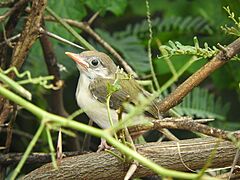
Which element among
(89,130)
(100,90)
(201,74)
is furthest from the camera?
(100,90)

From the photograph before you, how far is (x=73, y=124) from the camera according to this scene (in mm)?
1151

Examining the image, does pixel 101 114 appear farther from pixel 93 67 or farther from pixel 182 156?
pixel 182 156

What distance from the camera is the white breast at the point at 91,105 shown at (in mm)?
2439

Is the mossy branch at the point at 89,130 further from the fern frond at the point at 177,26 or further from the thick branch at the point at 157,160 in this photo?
the fern frond at the point at 177,26

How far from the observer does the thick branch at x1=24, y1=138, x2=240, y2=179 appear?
75.0 inches

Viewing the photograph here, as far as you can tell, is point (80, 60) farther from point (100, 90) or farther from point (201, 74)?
point (201, 74)

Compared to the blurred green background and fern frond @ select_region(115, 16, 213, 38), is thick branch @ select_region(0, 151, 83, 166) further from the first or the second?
fern frond @ select_region(115, 16, 213, 38)

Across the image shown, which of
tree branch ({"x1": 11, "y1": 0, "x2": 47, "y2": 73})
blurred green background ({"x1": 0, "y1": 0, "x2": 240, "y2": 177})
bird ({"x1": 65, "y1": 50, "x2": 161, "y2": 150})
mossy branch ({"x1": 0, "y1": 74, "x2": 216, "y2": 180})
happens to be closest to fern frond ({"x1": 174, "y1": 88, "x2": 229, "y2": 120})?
blurred green background ({"x1": 0, "y1": 0, "x2": 240, "y2": 177})

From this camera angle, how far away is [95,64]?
8.74 ft

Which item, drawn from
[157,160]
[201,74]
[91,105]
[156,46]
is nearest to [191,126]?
[157,160]

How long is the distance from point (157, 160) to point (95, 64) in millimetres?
853

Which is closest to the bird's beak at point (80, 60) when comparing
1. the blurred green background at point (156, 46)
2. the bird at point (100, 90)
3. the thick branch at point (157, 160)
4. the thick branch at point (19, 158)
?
the bird at point (100, 90)

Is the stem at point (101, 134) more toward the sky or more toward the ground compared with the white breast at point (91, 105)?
more toward the sky

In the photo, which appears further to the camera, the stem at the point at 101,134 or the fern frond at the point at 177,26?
the fern frond at the point at 177,26
